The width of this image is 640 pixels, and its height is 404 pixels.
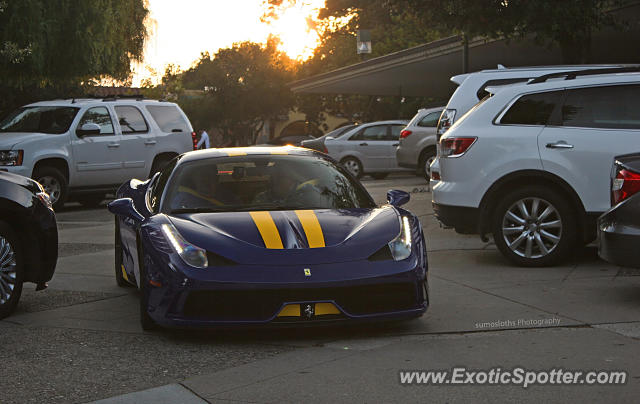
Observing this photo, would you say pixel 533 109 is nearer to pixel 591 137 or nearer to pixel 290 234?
pixel 591 137

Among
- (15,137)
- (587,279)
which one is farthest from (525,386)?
(15,137)

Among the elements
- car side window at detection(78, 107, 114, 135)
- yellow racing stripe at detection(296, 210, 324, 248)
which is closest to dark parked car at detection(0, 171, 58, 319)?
yellow racing stripe at detection(296, 210, 324, 248)

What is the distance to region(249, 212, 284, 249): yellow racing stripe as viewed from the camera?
6.59 m

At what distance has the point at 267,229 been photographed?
6785 mm

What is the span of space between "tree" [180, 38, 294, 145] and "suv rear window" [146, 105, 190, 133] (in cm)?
3798

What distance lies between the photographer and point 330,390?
207 inches

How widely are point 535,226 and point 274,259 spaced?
3878 millimetres

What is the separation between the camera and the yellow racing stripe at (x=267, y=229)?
6.59 metres

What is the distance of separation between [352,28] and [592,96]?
142 feet

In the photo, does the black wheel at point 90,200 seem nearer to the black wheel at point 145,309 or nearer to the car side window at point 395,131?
the car side window at point 395,131

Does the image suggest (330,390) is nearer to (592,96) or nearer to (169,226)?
(169,226)

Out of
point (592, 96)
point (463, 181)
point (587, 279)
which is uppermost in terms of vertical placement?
point (592, 96)

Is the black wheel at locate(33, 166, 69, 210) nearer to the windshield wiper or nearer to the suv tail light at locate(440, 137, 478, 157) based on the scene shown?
the suv tail light at locate(440, 137, 478, 157)

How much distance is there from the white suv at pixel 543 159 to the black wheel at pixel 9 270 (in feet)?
14.1
